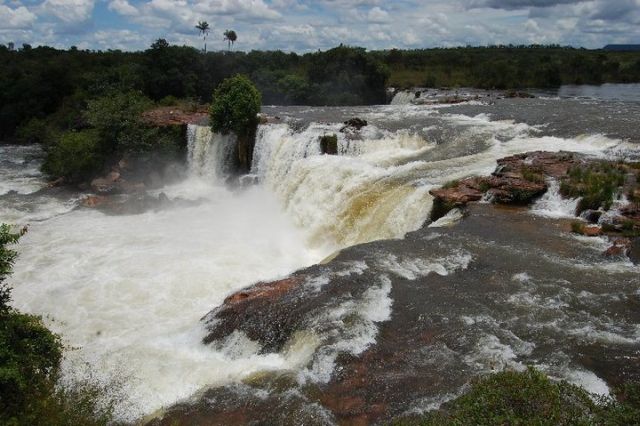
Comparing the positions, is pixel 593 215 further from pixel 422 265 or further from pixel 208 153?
pixel 208 153

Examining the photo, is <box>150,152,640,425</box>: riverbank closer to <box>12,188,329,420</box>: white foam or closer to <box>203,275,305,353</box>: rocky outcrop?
<box>203,275,305,353</box>: rocky outcrop

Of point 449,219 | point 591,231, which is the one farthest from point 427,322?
point 591,231

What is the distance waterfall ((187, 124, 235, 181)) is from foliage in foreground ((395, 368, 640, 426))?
82.8ft

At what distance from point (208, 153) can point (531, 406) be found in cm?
2768

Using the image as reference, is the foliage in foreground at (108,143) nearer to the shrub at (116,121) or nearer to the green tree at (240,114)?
the shrub at (116,121)

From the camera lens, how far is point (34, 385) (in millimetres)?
9297

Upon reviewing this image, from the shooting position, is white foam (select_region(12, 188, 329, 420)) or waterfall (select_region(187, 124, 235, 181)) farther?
waterfall (select_region(187, 124, 235, 181))

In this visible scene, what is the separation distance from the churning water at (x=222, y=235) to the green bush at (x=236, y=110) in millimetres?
1178

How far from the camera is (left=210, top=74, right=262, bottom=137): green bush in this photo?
1167 inches

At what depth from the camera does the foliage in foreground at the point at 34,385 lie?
328 inches

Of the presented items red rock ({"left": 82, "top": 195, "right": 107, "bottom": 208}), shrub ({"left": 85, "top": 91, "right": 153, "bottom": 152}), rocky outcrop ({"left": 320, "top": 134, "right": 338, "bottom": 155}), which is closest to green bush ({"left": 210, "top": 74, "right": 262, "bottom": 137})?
shrub ({"left": 85, "top": 91, "right": 153, "bottom": 152})

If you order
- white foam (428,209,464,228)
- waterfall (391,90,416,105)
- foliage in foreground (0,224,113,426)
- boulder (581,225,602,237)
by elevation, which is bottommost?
foliage in foreground (0,224,113,426)

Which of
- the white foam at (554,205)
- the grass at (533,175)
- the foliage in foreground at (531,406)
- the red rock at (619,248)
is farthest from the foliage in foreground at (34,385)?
the grass at (533,175)

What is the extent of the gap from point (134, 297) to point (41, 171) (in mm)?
21427
